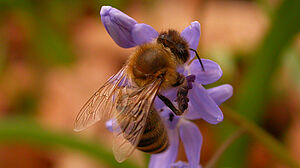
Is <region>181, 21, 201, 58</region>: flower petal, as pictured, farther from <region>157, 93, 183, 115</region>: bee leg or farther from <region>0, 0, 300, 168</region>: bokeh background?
<region>0, 0, 300, 168</region>: bokeh background

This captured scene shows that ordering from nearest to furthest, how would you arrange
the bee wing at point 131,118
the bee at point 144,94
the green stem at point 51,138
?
the bee wing at point 131,118, the bee at point 144,94, the green stem at point 51,138

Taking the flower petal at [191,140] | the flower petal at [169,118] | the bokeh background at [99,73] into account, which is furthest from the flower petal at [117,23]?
the bokeh background at [99,73]

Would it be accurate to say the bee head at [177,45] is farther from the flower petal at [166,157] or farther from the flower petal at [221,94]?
the flower petal at [166,157]

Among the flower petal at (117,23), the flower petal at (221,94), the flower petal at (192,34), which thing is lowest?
the flower petal at (221,94)

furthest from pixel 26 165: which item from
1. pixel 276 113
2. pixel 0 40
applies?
pixel 276 113

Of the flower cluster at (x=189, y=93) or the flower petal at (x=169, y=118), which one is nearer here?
the flower cluster at (x=189, y=93)

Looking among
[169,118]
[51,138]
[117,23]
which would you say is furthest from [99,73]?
[117,23]
